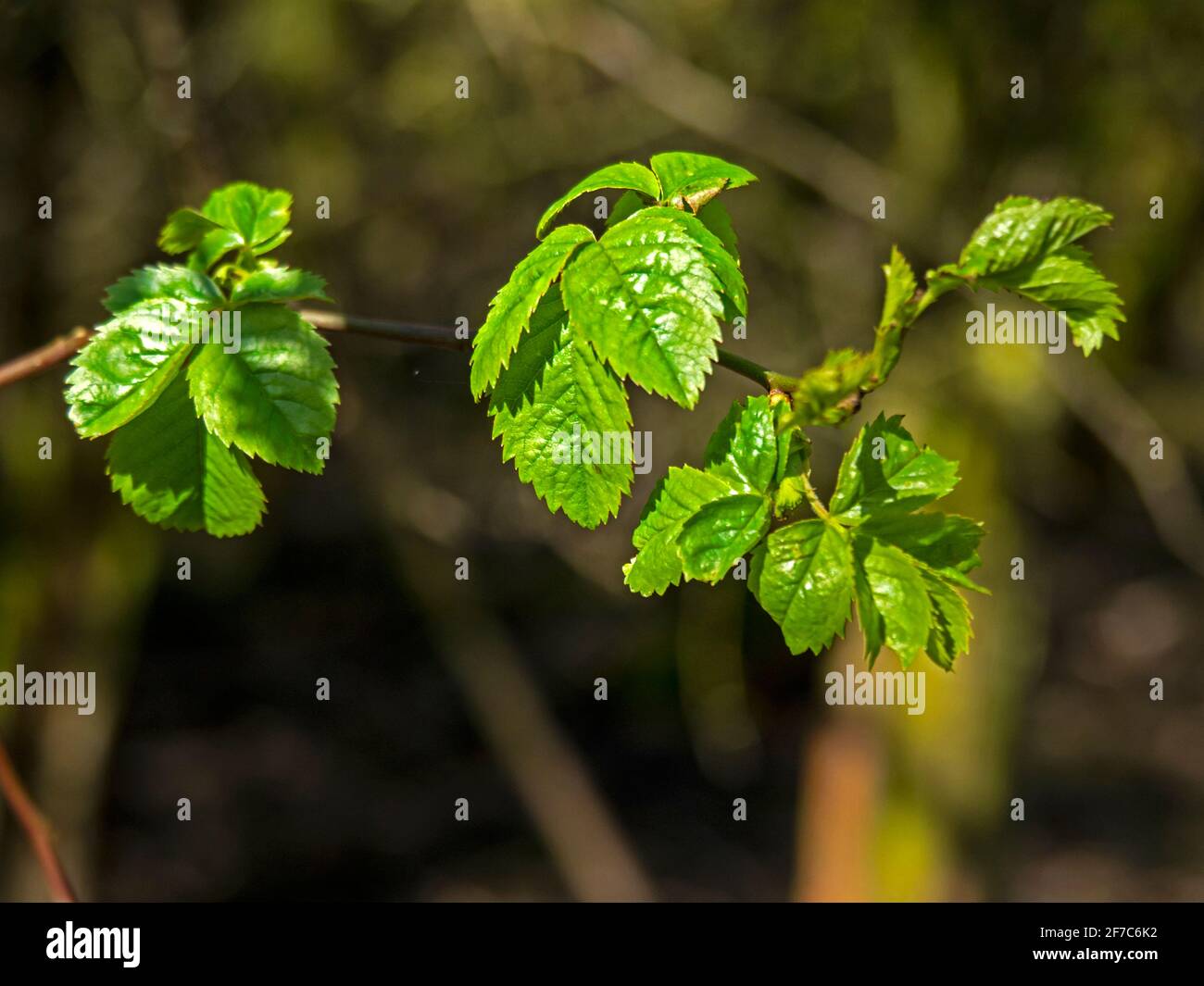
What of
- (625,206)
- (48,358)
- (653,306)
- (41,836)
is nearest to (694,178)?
(625,206)

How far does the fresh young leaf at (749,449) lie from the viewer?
103cm

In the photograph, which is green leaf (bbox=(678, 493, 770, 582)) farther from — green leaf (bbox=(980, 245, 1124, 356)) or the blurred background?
the blurred background

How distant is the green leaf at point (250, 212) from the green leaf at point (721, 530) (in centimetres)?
60

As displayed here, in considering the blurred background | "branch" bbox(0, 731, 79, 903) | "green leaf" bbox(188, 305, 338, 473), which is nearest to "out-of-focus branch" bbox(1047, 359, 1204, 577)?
the blurred background

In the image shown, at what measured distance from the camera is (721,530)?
1.02 m

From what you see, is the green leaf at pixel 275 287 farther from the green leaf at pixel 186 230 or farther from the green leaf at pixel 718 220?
the green leaf at pixel 718 220

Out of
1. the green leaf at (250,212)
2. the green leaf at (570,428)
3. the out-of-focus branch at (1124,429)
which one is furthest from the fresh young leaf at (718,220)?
the out-of-focus branch at (1124,429)

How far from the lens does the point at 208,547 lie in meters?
7.83

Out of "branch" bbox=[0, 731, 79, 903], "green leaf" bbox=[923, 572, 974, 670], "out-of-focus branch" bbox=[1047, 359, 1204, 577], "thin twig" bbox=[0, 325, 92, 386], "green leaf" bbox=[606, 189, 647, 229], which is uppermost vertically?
"out-of-focus branch" bbox=[1047, 359, 1204, 577]

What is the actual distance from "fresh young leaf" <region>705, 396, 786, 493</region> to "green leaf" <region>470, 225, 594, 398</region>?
8.2 inches

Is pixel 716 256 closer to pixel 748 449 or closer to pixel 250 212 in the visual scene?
pixel 748 449

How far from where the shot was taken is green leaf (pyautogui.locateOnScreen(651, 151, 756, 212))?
108 cm

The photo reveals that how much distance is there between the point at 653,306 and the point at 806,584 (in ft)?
0.95

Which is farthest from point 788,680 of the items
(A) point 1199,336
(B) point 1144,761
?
(A) point 1199,336
